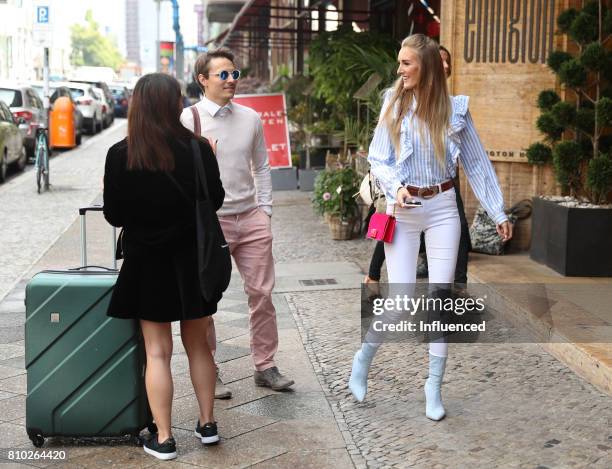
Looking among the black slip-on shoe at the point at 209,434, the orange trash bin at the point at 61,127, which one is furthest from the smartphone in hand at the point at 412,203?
the orange trash bin at the point at 61,127

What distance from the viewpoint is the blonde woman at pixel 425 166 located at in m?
4.85

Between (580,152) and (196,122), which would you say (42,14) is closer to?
(580,152)

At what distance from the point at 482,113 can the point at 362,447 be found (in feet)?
17.6

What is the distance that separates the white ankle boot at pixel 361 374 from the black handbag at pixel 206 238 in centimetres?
114

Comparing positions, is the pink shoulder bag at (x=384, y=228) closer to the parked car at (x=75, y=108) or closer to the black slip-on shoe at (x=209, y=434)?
the black slip-on shoe at (x=209, y=434)

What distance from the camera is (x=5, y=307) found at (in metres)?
7.86

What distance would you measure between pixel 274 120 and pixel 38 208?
379cm

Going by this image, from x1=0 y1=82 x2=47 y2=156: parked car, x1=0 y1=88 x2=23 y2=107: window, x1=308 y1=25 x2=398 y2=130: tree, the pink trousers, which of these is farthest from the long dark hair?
x1=0 y1=88 x2=23 y2=107: window

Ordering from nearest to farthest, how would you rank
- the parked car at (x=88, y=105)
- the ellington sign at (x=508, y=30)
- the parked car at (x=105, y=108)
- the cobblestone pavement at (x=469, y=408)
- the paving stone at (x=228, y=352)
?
1. the cobblestone pavement at (x=469, y=408)
2. the paving stone at (x=228, y=352)
3. the ellington sign at (x=508, y=30)
4. the parked car at (x=88, y=105)
5. the parked car at (x=105, y=108)

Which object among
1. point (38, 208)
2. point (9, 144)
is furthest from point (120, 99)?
point (38, 208)

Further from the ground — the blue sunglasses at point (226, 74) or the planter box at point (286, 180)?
the blue sunglasses at point (226, 74)

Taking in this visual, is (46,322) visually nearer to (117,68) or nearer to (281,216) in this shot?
(281,216)

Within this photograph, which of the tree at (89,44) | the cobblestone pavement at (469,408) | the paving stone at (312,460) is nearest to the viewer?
the paving stone at (312,460)

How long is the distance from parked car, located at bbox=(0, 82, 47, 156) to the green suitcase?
1777 centimetres
